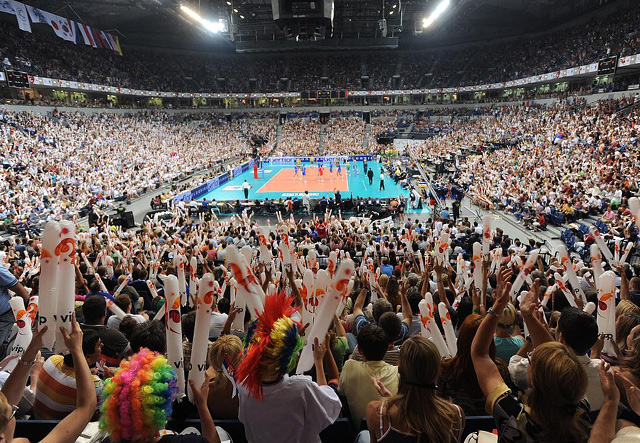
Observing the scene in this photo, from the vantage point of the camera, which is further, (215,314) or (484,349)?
(215,314)

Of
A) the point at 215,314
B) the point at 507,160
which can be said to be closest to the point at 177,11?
the point at 507,160

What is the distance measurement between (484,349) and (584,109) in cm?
3620

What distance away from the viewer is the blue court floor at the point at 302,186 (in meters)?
28.0

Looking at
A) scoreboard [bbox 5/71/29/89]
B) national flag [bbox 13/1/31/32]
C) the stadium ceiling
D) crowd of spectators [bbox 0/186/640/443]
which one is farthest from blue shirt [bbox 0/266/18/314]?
national flag [bbox 13/1/31/32]

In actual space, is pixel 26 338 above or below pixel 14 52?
below

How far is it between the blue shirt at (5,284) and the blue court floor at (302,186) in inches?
829

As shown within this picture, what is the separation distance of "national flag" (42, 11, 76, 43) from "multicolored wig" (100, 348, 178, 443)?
4503 centimetres

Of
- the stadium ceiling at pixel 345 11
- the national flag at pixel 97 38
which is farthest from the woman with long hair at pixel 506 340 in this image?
the national flag at pixel 97 38

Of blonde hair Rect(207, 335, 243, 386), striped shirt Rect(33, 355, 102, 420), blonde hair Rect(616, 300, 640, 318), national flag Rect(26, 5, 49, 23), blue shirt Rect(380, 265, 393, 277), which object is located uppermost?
national flag Rect(26, 5, 49, 23)

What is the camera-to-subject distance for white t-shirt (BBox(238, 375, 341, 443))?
256 cm

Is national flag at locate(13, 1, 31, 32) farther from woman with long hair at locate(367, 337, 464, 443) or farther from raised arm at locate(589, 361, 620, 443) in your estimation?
raised arm at locate(589, 361, 620, 443)

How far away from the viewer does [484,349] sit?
8.66 ft

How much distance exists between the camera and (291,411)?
2559 mm

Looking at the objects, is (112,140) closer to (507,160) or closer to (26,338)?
(507,160)
